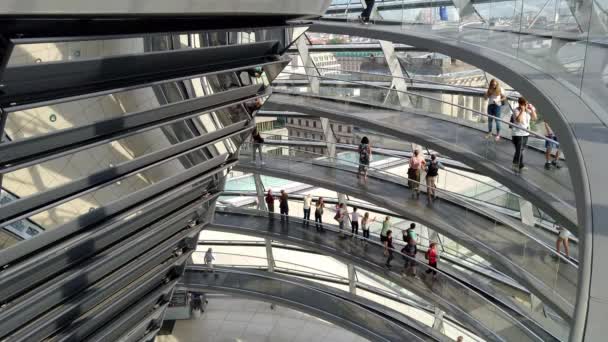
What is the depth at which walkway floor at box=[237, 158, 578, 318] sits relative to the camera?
8531 mm

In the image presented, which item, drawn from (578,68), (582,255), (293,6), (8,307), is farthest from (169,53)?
(578,68)

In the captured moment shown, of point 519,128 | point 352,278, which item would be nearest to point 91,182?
point 519,128

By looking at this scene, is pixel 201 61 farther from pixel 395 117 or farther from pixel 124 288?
pixel 395 117

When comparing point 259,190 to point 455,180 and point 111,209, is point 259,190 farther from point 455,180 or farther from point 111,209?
point 111,209

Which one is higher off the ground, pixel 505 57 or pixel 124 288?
pixel 505 57

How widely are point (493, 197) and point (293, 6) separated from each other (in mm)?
10084

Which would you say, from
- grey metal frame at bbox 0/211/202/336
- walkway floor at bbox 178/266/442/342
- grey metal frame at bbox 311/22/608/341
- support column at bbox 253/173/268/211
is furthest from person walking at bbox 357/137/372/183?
grey metal frame at bbox 0/211/202/336

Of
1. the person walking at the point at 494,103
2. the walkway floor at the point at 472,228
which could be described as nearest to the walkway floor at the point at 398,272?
the walkway floor at the point at 472,228

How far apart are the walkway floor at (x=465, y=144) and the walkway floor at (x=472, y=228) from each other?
806 millimetres

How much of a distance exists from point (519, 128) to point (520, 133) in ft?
0.50

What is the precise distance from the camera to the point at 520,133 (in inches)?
408

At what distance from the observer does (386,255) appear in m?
16.0

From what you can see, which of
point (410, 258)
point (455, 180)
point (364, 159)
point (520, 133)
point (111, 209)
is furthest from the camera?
point (455, 180)

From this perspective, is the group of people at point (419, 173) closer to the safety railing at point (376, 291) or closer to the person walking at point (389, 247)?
the person walking at point (389, 247)
